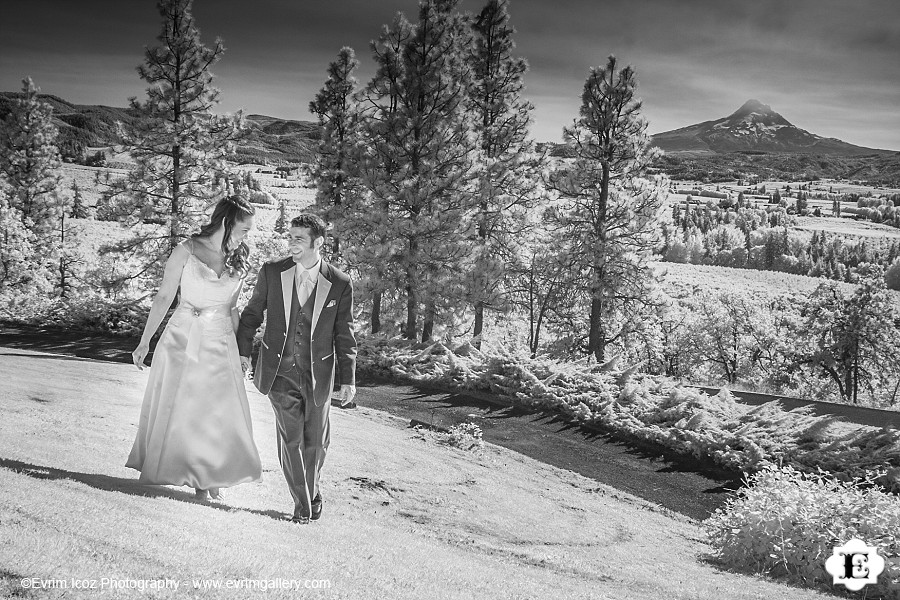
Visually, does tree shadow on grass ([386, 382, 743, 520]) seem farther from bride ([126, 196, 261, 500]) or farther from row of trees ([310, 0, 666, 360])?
row of trees ([310, 0, 666, 360])

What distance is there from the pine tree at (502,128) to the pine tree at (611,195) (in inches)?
63.6

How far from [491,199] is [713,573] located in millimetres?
19816

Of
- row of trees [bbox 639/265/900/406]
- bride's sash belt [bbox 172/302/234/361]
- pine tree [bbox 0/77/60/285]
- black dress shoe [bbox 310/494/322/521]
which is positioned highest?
pine tree [bbox 0/77/60/285]

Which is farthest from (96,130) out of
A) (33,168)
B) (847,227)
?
(847,227)

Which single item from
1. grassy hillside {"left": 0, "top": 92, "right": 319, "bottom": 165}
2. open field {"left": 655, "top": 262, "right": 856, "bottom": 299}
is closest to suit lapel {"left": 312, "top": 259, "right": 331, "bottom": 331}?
grassy hillside {"left": 0, "top": 92, "right": 319, "bottom": 165}

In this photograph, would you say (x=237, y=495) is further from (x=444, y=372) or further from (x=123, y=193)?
(x=123, y=193)

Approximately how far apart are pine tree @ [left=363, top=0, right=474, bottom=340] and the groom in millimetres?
16798

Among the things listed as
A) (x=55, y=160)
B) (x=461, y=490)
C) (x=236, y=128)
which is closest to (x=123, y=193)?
(x=236, y=128)

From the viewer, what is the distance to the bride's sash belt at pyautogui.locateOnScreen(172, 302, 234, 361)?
550 centimetres

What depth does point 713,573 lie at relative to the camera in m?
6.49

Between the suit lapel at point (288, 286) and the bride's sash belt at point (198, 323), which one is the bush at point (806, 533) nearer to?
the suit lapel at point (288, 286)

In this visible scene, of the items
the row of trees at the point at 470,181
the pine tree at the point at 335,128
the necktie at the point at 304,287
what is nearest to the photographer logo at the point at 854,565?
the necktie at the point at 304,287

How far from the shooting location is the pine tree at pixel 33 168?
115 feet

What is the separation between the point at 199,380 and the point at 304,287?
1.18 metres
